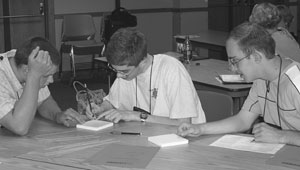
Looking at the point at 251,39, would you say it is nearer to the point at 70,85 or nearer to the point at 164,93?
the point at 164,93

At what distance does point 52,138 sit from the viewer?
305 centimetres

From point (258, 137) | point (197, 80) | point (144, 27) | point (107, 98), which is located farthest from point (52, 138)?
point (144, 27)

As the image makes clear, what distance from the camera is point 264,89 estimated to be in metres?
3.14

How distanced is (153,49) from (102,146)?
7.60m

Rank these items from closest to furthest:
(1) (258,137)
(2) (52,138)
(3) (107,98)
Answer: (1) (258,137)
(2) (52,138)
(3) (107,98)

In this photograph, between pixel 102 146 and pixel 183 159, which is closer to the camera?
pixel 183 159

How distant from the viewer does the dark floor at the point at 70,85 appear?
762cm

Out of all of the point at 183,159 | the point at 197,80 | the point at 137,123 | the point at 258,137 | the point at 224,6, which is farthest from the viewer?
the point at 224,6

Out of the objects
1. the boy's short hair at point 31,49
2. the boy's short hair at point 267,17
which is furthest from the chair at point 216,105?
the boy's short hair at point 267,17

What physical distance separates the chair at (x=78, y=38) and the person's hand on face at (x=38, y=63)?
526 centimetres

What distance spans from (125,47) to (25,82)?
2.03 feet

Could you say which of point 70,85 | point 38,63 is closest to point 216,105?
point 38,63

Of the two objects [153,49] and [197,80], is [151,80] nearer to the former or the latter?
[197,80]

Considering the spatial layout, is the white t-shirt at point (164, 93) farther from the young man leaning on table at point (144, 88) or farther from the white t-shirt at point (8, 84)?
the white t-shirt at point (8, 84)
